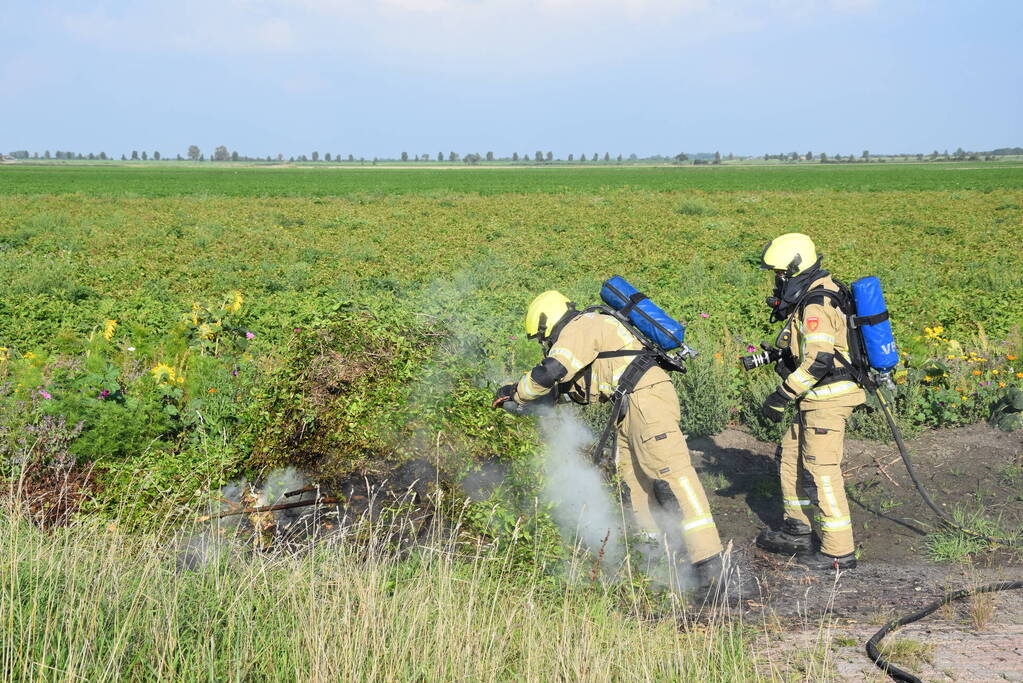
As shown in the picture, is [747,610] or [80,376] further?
[80,376]

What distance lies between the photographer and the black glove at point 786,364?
17.4ft

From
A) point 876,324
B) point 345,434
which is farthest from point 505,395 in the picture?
point 876,324

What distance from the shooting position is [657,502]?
5469 mm

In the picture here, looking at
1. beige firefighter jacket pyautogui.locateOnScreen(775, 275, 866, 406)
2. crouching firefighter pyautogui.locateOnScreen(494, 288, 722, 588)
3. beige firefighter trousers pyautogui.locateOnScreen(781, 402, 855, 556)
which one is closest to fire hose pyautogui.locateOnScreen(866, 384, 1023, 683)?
beige firefighter jacket pyautogui.locateOnScreen(775, 275, 866, 406)

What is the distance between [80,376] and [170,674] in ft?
13.2

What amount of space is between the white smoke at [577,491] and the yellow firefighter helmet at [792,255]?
6.41 ft

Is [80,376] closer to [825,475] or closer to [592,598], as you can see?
[592,598]

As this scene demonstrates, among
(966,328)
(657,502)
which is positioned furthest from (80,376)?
(966,328)

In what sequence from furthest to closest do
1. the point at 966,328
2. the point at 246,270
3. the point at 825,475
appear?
the point at 246,270 → the point at 966,328 → the point at 825,475

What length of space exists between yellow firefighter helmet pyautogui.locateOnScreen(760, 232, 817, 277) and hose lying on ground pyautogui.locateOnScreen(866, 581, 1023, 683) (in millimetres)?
2056

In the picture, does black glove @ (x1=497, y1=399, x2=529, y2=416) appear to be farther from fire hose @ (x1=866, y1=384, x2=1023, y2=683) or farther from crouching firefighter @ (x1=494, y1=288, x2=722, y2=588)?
fire hose @ (x1=866, y1=384, x2=1023, y2=683)

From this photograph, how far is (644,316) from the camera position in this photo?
4.89 m

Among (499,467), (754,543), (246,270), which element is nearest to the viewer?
(754,543)

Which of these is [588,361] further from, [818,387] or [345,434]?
[345,434]
